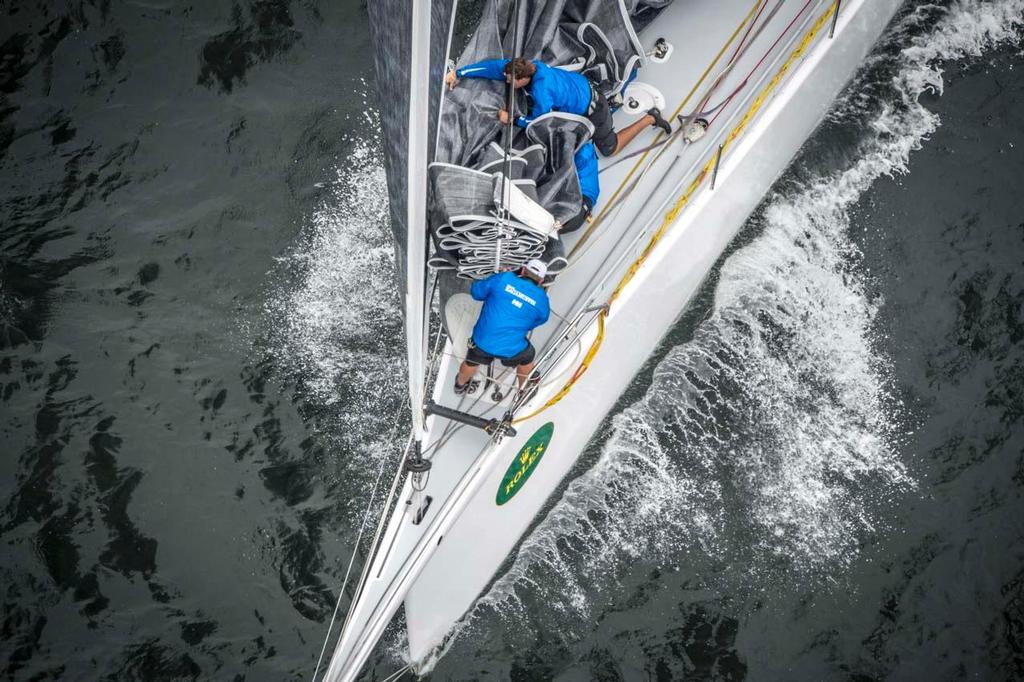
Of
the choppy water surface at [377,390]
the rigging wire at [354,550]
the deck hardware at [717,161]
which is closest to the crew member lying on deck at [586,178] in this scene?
the deck hardware at [717,161]

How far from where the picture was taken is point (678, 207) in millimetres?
5945

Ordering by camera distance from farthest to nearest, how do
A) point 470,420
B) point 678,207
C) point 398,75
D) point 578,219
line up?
point 678,207 → point 578,219 → point 470,420 → point 398,75

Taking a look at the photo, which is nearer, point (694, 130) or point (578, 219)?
point (578, 219)

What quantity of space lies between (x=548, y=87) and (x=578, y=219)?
2.77 feet

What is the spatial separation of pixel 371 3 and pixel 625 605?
14.4 ft

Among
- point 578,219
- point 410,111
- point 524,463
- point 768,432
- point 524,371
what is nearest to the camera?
point 410,111

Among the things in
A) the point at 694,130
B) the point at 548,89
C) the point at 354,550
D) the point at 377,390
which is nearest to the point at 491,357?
the point at 377,390

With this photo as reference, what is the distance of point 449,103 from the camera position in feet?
17.7

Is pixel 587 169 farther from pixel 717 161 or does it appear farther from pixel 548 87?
pixel 717 161

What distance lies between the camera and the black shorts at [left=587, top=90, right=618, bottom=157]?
574 cm

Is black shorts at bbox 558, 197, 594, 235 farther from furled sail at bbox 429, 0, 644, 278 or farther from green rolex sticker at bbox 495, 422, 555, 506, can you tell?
green rolex sticker at bbox 495, 422, 555, 506

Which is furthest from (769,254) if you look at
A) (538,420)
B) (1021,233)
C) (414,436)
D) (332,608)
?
(332,608)

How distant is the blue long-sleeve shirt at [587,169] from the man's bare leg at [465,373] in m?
1.34

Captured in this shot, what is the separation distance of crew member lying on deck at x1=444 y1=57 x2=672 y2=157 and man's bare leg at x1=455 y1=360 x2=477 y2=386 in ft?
5.03
